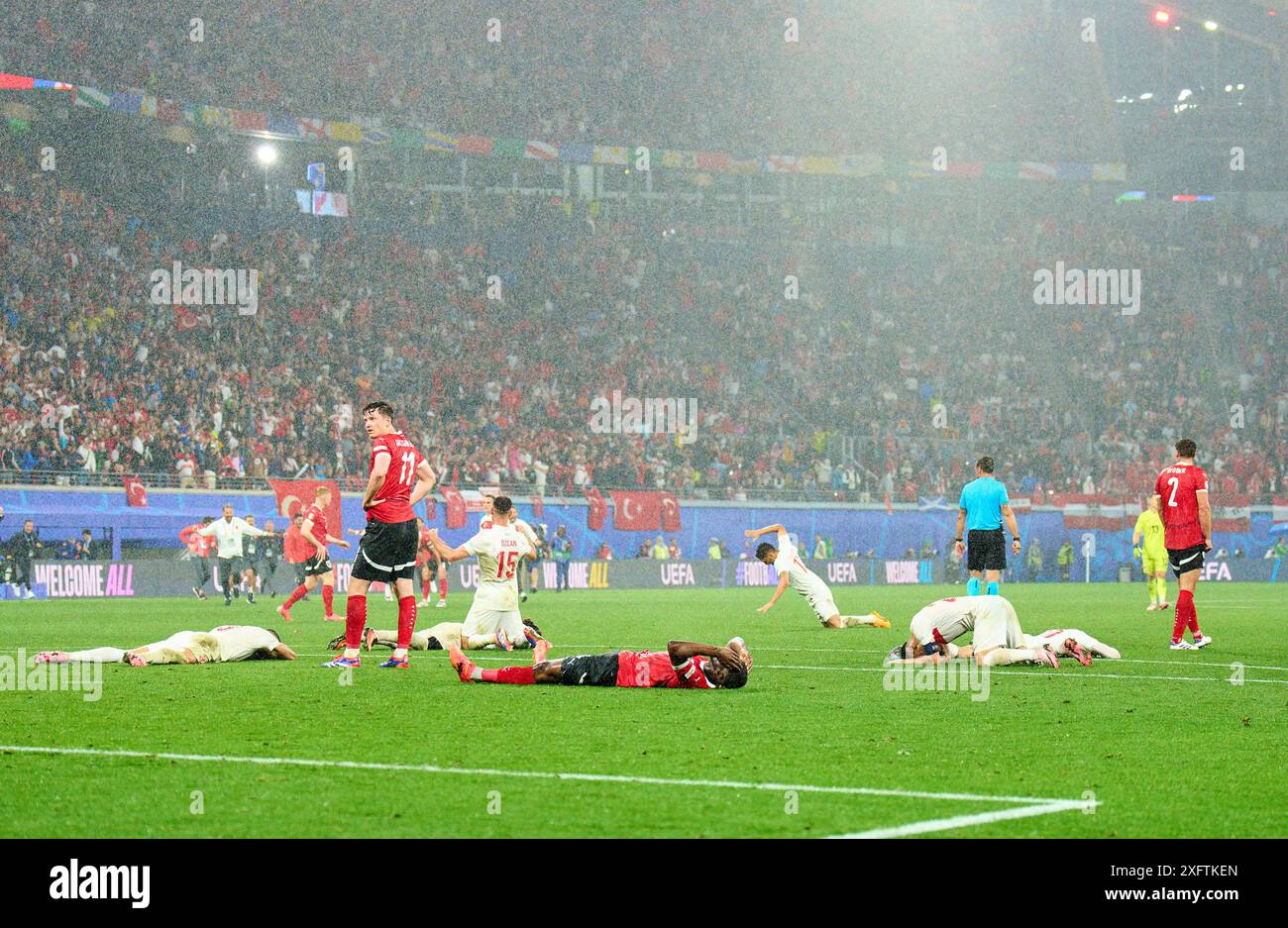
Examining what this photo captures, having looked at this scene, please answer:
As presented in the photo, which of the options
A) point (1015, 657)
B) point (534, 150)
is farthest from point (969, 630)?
point (534, 150)

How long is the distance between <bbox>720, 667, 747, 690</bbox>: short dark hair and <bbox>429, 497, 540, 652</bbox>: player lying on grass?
128 inches

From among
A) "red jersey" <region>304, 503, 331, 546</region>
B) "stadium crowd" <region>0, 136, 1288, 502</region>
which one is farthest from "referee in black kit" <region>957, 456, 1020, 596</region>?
"stadium crowd" <region>0, 136, 1288, 502</region>

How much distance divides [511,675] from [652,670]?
47.5 inches

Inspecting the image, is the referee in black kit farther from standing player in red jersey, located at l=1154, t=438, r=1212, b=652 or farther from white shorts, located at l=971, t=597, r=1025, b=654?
white shorts, located at l=971, t=597, r=1025, b=654

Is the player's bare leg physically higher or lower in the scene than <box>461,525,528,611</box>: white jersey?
lower

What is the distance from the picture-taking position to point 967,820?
20.9 feet

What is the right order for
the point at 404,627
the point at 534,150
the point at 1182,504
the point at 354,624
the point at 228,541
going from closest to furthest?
the point at 354,624, the point at 404,627, the point at 1182,504, the point at 228,541, the point at 534,150

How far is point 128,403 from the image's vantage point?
38.6m

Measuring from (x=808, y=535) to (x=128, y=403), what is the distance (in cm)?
2146

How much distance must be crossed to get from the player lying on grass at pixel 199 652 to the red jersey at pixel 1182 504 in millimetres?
9955

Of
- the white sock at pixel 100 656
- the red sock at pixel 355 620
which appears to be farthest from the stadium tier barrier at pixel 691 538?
the red sock at pixel 355 620

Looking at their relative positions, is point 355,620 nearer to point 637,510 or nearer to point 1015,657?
point 1015,657

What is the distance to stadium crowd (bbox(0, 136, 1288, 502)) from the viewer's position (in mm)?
40344

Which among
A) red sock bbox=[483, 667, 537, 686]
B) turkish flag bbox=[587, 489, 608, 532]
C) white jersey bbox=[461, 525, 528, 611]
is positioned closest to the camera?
red sock bbox=[483, 667, 537, 686]
